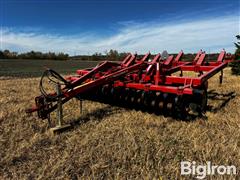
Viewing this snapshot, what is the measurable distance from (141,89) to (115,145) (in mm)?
1629

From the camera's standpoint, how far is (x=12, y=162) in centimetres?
271

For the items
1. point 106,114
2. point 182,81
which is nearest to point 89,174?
point 106,114

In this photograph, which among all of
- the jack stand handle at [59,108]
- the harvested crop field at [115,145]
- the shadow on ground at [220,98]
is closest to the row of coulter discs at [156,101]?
the harvested crop field at [115,145]

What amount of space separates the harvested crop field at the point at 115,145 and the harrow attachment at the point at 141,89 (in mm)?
262

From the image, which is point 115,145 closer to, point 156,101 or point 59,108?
point 59,108

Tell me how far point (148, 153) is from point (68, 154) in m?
0.98

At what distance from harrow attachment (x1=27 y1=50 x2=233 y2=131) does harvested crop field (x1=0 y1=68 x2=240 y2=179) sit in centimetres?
26

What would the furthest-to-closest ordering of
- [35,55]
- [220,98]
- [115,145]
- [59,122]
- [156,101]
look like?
[35,55] < [220,98] < [156,101] < [59,122] < [115,145]

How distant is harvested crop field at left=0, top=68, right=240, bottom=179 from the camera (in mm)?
2525

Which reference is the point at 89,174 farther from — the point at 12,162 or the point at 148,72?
the point at 148,72

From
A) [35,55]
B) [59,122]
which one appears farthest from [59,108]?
[35,55]

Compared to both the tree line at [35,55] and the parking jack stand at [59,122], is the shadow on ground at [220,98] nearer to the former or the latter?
the parking jack stand at [59,122]

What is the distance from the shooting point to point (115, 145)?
10.3ft

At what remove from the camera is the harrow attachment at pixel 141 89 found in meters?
3.90
